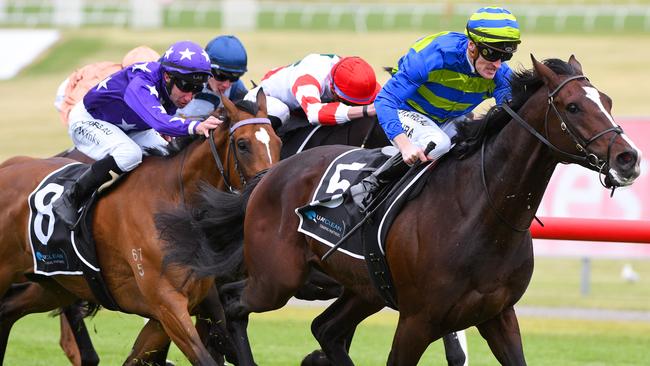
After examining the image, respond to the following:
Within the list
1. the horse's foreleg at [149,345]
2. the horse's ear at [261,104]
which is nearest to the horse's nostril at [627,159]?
the horse's ear at [261,104]

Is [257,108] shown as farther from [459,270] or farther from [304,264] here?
[459,270]

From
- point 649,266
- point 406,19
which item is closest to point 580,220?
point 649,266

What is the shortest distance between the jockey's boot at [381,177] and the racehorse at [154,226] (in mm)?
665

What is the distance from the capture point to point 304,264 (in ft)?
21.7

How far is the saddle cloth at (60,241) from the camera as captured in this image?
7.11 m

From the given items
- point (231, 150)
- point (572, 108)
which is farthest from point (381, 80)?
point (572, 108)

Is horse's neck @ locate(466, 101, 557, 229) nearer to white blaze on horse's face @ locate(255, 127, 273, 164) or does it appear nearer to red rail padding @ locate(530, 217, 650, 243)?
white blaze on horse's face @ locate(255, 127, 273, 164)

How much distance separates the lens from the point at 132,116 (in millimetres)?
7301

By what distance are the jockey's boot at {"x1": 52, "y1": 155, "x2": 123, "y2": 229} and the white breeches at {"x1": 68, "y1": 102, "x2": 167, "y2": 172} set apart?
70 millimetres

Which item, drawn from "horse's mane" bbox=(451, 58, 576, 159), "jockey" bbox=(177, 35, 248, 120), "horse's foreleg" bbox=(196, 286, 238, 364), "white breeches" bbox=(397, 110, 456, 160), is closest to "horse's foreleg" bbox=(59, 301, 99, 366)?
"horse's foreleg" bbox=(196, 286, 238, 364)

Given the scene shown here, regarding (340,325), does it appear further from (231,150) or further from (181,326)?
(231,150)

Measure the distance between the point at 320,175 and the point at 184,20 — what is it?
36554mm

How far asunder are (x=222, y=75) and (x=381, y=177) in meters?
2.12

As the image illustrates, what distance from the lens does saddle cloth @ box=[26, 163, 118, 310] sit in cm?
Answer: 711
